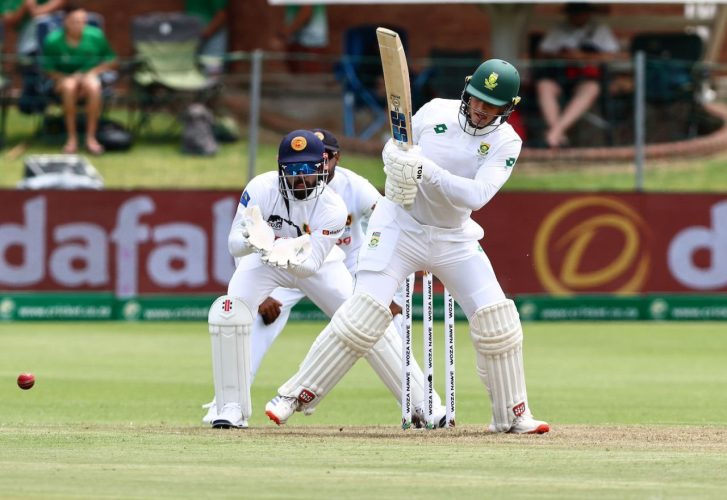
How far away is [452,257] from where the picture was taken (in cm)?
855

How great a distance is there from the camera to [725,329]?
17453 millimetres

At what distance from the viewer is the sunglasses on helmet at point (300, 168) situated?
8.66 metres

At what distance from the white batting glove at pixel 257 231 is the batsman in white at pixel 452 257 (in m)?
0.49

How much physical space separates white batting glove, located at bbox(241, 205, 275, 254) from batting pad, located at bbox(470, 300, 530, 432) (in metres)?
1.12

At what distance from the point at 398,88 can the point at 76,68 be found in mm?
11198

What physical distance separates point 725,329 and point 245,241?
9.96 meters

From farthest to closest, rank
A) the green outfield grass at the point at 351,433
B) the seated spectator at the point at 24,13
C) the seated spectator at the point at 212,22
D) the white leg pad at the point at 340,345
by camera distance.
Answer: the seated spectator at the point at 212,22
the seated spectator at the point at 24,13
the white leg pad at the point at 340,345
the green outfield grass at the point at 351,433

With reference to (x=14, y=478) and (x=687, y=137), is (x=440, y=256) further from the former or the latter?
(x=687, y=137)

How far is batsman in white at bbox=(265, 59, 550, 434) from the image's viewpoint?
8438mm

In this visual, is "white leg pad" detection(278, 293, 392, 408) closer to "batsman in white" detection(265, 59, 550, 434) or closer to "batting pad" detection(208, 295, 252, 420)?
"batsman in white" detection(265, 59, 550, 434)

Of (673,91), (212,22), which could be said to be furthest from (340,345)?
(212,22)

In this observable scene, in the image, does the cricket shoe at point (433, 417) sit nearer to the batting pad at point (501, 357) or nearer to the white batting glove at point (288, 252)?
the batting pad at point (501, 357)

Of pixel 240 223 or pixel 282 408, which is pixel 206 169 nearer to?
pixel 240 223

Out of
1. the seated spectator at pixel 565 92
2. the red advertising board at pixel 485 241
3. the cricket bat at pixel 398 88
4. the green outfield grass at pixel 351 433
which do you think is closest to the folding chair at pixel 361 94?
the seated spectator at pixel 565 92
